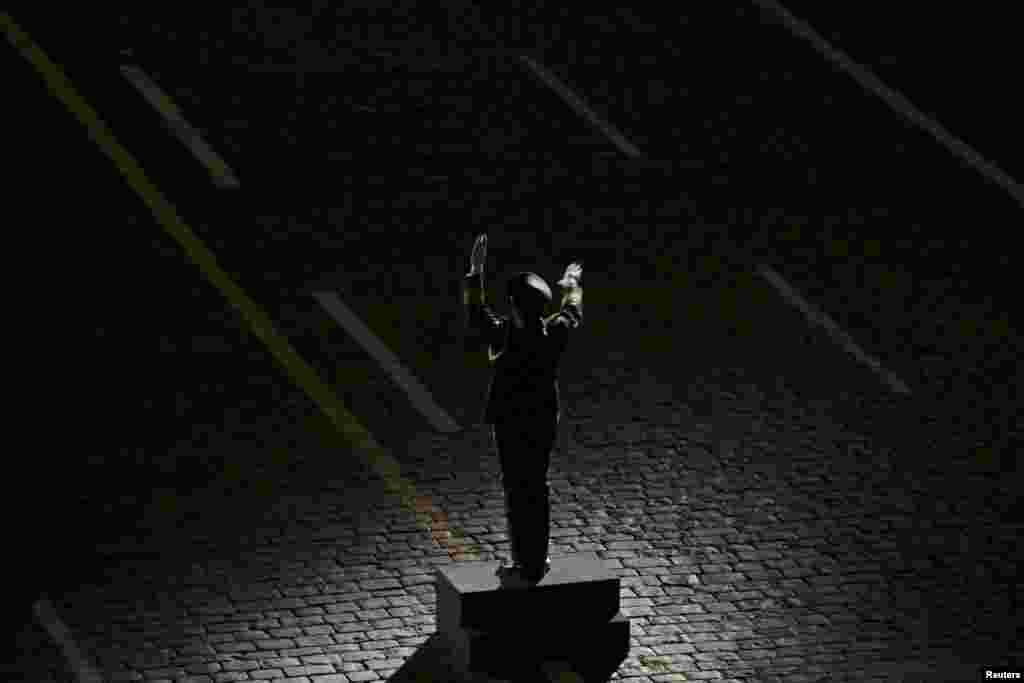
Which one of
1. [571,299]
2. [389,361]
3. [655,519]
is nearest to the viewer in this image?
[571,299]

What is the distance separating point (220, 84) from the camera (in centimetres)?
2892

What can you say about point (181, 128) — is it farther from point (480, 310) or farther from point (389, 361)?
point (480, 310)

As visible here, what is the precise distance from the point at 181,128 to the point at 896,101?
7237 millimetres

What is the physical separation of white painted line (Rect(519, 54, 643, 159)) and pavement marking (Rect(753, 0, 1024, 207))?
10.2 ft

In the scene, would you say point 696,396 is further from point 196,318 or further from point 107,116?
point 107,116

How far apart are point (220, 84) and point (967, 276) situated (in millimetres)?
7517

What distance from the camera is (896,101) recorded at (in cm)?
3012

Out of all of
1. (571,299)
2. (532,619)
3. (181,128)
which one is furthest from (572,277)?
(181,128)

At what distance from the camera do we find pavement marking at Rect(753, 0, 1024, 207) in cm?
2862

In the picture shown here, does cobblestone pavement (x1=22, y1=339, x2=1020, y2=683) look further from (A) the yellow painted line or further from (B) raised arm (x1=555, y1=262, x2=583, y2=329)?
(B) raised arm (x1=555, y1=262, x2=583, y2=329)

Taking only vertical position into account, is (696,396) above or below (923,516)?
above

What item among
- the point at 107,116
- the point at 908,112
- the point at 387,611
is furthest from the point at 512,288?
the point at 908,112

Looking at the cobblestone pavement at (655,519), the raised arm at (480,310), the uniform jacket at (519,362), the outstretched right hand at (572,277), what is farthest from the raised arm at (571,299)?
the cobblestone pavement at (655,519)

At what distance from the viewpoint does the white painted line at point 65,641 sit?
59.7ft
